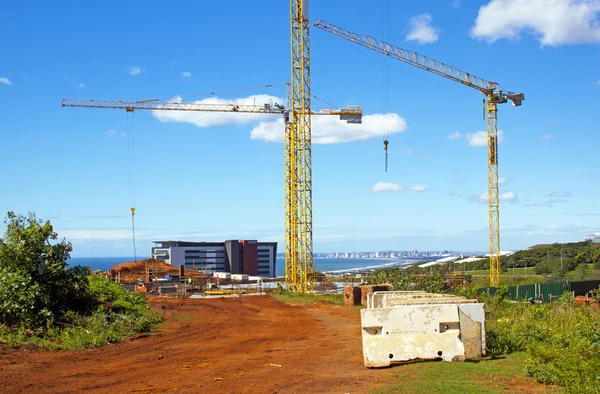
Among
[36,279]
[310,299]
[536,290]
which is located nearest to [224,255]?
[310,299]

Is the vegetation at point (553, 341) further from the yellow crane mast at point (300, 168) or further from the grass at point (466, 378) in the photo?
the yellow crane mast at point (300, 168)

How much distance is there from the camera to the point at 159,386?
380 inches

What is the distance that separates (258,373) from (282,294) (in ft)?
88.0

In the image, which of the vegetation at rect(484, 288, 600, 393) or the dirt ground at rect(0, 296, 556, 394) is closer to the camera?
the vegetation at rect(484, 288, 600, 393)

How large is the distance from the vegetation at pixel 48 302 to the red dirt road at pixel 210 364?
830 millimetres

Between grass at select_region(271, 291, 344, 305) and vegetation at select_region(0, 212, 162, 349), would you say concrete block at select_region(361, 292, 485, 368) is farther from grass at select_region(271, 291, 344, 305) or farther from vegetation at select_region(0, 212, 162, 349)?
grass at select_region(271, 291, 344, 305)

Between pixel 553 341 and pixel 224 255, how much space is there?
336ft

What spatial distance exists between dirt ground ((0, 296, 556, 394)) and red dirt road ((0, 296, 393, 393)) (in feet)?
0.05

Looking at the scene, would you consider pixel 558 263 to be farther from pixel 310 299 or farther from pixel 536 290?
pixel 310 299

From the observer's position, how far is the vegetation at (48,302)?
14555 millimetres

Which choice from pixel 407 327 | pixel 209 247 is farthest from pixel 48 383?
pixel 209 247

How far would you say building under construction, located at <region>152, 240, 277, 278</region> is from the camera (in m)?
106

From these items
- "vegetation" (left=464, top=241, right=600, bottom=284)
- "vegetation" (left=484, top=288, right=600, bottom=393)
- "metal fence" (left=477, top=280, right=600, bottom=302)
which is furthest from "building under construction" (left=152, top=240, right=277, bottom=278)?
"vegetation" (left=484, top=288, right=600, bottom=393)

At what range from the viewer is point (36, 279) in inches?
629
